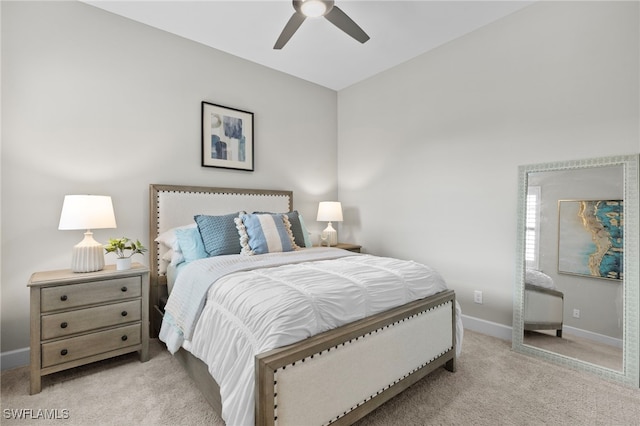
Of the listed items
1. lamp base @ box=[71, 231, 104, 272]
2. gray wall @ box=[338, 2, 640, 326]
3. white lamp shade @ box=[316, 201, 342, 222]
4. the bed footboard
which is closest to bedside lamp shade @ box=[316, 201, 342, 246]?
white lamp shade @ box=[316, 201, 342, 222]

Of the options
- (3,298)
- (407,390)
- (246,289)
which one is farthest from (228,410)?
(3,298)

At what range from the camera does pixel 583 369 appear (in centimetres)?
229

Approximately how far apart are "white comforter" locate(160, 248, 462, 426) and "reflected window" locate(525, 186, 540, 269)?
936mm

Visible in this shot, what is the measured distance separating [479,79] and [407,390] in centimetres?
285

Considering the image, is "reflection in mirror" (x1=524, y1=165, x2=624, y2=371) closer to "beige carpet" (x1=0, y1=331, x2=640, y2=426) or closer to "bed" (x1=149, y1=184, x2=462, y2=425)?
"beige carpet" (x1=0, y1=331, x2=640, y2=426)

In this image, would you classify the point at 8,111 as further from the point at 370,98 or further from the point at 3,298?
the point at 370,98

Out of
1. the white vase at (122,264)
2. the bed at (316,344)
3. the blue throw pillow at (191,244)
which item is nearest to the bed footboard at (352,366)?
the bed at (316,344)

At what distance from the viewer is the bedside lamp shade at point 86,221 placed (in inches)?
86.9

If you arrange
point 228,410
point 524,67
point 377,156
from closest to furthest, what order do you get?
point 228,410 < point 524,67 < point 377,156

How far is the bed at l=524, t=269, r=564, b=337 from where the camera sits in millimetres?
2459

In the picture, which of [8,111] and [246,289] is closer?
[246,289]

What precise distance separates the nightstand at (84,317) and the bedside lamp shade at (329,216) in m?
2.15

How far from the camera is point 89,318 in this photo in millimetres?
2186

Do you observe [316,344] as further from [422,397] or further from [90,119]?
[90,119]
